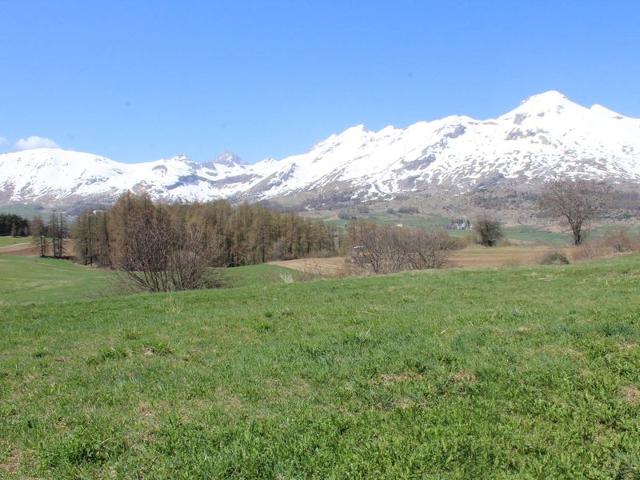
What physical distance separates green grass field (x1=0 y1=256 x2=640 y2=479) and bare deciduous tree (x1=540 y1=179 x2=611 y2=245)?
190 ft

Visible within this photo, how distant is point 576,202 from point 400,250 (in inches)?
1098

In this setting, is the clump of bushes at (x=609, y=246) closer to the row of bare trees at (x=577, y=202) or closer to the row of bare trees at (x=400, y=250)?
the row of bare trees at (x=577, y=202)

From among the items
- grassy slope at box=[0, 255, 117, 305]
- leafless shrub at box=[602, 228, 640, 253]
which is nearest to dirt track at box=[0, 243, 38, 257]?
grassy slope at box=[0, 255, 117, 305]

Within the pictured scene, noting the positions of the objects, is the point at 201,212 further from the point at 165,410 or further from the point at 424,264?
the point at 165,410

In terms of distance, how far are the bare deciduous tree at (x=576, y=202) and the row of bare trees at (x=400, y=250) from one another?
19.0 metres

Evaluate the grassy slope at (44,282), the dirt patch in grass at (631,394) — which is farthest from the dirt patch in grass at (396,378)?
A: the grassy slope at (44,282)

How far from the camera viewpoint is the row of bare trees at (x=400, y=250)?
52.2 meters

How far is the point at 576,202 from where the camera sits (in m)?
66.6

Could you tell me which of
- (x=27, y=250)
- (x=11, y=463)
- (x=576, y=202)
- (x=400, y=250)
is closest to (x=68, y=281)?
(x=400, y=250)

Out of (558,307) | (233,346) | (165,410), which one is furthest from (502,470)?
(558,307)

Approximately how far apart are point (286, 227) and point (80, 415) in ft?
374

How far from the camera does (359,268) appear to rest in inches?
2148

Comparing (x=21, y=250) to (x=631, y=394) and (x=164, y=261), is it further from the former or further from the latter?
(x=631, y=394)

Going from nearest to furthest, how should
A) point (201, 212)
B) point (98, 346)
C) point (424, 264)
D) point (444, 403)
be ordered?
1. point (444, 403)
2. point (98, 346)
3. point (424, 264)
4. point (201, 212)
